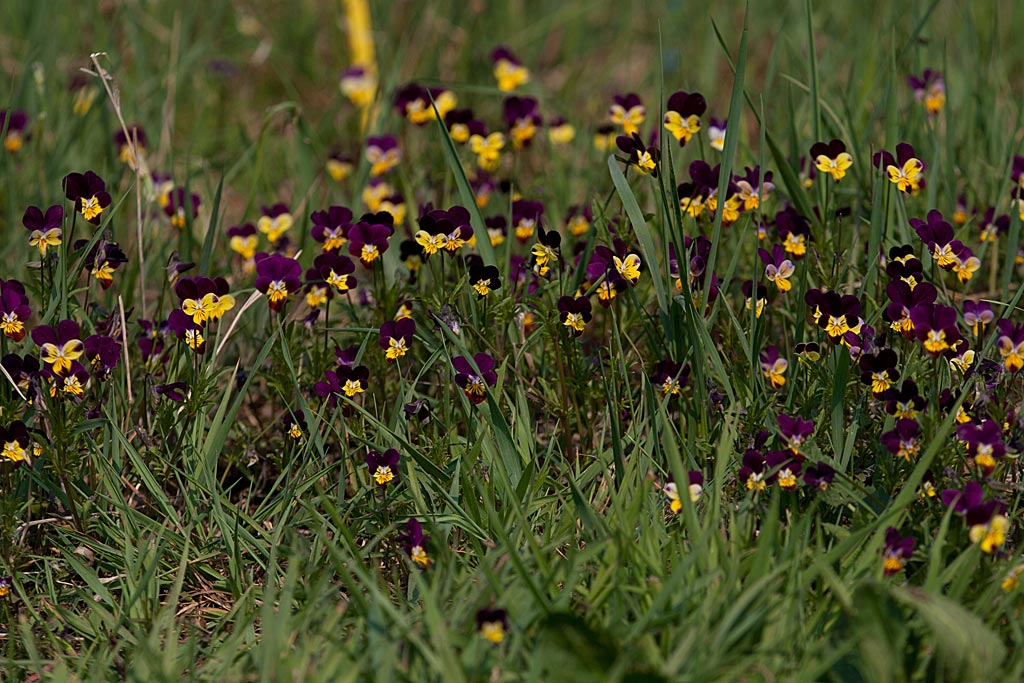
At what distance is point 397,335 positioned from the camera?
246cm

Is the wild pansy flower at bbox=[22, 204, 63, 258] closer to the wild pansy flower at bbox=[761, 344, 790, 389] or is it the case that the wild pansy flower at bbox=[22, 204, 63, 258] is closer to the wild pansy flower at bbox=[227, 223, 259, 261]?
the wild pansy flower at bbox=[227, 223, 259, 261]

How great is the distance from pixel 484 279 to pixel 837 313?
2.34 ft

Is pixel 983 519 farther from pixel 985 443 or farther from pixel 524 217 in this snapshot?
pixel 524 217

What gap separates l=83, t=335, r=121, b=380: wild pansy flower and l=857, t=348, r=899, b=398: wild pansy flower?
1.46 metres

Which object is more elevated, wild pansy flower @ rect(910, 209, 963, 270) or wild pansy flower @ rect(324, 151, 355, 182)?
wild pansy flower @ rect(910, 209, 963, 270)

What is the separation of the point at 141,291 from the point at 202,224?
3.18 ft

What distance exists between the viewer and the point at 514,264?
2.78 meters

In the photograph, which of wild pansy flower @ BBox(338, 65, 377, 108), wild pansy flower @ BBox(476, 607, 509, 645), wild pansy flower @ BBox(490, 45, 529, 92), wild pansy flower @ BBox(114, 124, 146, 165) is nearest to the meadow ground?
wild pansy flower @ BBox(476, 607, 509, 645)

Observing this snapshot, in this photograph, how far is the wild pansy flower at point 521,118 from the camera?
3.41 metres

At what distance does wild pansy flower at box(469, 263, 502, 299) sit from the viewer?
2.41 meters

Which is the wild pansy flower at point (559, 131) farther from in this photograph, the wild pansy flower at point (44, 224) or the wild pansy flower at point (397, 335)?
the wild pansy flower at point (44, 224)

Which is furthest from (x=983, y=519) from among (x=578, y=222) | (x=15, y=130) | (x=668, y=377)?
(x=15, y=130)

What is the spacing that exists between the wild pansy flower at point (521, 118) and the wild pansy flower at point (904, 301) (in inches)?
60.1

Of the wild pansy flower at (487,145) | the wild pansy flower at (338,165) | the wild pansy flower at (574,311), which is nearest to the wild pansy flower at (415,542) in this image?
the wild pansy flower at (574,311)
